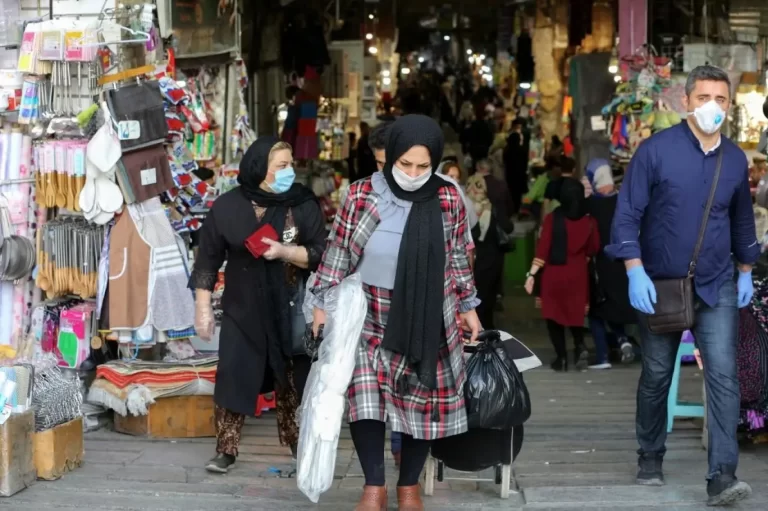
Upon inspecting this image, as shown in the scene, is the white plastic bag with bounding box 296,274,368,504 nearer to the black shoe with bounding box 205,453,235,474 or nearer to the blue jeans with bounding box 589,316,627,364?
the black shoe with bounding box 205,453,235,474

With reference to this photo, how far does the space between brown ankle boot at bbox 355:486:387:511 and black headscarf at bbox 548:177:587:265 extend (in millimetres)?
4392

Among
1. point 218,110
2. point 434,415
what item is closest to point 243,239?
point 434,415

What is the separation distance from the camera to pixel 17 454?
5750mm

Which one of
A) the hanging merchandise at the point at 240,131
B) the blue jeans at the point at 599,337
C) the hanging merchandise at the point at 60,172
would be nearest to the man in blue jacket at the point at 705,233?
the hanging merchandise at the point at 60,172

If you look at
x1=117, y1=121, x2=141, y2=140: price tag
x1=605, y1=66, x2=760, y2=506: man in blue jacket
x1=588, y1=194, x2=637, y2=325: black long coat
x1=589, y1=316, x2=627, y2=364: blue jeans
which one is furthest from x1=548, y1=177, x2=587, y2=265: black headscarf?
x1=605, y1=66, x2=760, y2=506: man in blue jacket

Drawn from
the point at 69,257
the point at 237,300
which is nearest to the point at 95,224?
the point at 69,257

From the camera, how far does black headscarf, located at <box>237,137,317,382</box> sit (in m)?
5.99

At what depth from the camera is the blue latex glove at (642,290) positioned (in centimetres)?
534

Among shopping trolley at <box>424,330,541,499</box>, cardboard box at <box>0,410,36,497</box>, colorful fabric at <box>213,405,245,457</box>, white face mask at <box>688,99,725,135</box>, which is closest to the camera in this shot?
white face mask at <box>688,99,725,135</box>

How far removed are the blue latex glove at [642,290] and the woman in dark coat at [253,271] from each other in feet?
5.18

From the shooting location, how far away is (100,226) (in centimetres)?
719

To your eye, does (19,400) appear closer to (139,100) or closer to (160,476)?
(160,476)

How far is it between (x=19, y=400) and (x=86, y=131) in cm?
190

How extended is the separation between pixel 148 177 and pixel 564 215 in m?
3.40
